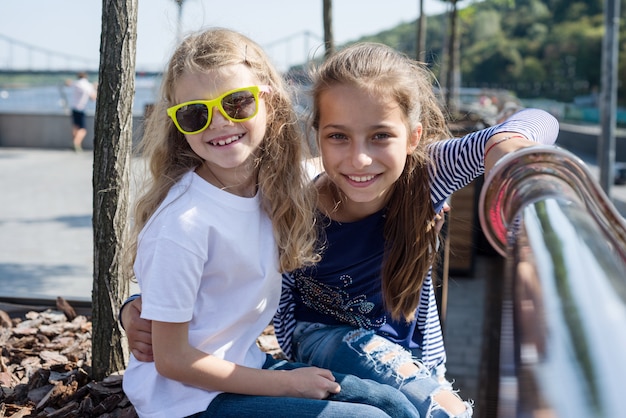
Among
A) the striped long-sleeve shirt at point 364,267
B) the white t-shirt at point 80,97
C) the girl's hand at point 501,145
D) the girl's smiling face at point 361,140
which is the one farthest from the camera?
the white t-shirt at point 80,97

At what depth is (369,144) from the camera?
217 cm

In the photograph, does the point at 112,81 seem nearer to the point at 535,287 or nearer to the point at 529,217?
the point at 529,217

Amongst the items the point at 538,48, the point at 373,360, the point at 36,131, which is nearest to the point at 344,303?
the point at 373,360

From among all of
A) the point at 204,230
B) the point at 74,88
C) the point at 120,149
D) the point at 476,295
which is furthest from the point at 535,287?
the point at 74,88

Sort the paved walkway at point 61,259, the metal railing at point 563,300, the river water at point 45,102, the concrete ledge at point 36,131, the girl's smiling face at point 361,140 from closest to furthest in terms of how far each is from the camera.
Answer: the metal railing at point 563,300 → the girl's smiling face at point 361,140 → the paved walkway at point 61,259 → the concrete ledge at point 36,131 → the river water at point 45,102

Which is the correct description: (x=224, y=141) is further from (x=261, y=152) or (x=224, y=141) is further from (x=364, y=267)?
(x=364, y=267)

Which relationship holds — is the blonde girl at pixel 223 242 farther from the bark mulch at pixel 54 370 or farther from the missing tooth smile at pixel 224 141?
the bark mulch at pixel 54 370

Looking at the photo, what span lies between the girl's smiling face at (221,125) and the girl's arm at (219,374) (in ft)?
1.63

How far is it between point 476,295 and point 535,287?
6.95 m

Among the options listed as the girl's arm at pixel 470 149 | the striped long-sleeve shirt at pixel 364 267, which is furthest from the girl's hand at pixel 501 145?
the striped long-sleeve shirt at pixel 364 267

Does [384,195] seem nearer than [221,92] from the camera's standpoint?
No

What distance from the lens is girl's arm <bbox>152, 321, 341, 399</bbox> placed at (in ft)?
6.11

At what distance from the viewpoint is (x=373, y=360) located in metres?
2.15

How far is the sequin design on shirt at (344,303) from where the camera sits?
91.5 inches
